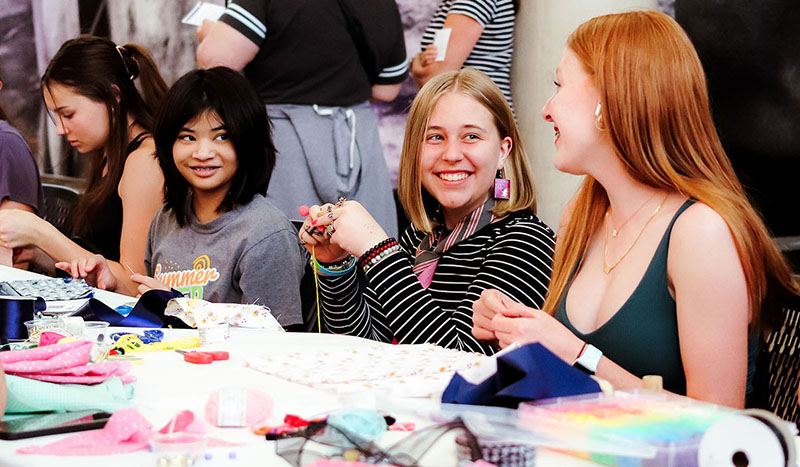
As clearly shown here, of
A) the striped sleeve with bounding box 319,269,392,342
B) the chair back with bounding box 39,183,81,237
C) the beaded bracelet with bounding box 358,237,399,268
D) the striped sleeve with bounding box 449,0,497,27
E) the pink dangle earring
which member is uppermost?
the striped sleeve with bounding box 449,0,497,27

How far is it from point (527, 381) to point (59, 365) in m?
0.64

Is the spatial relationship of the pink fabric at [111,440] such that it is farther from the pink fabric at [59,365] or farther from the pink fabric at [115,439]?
the pink fabric at [59,365]

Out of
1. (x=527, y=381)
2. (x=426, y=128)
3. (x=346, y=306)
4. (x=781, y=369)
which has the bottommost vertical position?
(x=346, y=306)

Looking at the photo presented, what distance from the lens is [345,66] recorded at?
3359mm

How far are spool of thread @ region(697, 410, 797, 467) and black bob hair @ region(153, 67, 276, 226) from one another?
2.01 m

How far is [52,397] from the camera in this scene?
114cm

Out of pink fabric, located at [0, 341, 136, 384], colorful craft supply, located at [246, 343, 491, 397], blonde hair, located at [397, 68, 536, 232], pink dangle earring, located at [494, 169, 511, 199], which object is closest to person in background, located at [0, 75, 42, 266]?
blonde hair, located at [397, 68, 536, 232]

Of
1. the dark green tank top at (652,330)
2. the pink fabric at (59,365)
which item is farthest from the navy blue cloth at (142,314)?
the dark green tank top at (652,330)

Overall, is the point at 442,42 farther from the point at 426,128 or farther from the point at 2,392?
the point at 2,392

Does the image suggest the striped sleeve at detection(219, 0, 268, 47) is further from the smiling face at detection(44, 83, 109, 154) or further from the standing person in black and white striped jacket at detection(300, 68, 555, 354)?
the standing person in black and white striped jacket at detection(300, 68, 555, 354)

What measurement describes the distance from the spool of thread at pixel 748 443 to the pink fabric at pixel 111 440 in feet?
2.03

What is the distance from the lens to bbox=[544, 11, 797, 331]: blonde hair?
1.49 meters

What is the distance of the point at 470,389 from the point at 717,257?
58 centimetres

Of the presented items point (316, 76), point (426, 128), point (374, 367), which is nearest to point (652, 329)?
point (374, 367)
